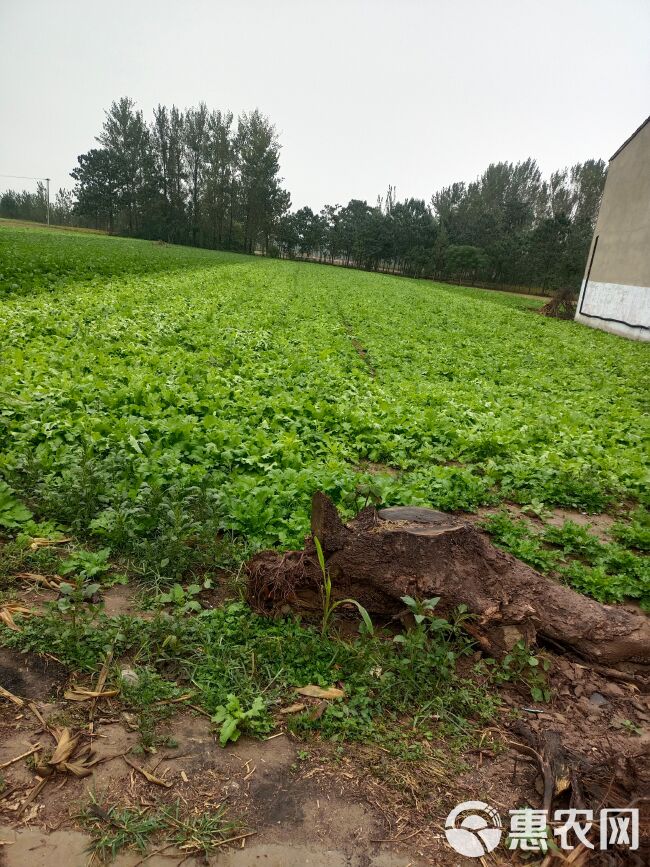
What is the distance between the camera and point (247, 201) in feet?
268

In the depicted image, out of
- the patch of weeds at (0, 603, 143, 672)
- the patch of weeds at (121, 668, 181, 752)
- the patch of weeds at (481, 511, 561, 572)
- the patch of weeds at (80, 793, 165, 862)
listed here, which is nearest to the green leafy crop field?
the patch of weeds at (481, 511, 561, 572)

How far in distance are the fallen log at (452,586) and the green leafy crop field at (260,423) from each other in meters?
0.74

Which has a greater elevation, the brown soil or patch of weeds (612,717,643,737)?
patch of weeds (612,717,643,737)

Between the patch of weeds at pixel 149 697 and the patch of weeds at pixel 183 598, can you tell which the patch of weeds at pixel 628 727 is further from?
the patch of weeds at pixel 183 598

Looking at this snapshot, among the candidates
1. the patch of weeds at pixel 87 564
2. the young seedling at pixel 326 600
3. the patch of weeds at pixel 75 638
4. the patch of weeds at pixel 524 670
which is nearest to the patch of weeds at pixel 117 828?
the patch of weeds at pixel 75 638

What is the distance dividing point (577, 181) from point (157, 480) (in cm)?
9043

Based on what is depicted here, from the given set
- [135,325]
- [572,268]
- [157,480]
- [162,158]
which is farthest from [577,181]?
[157,480]
